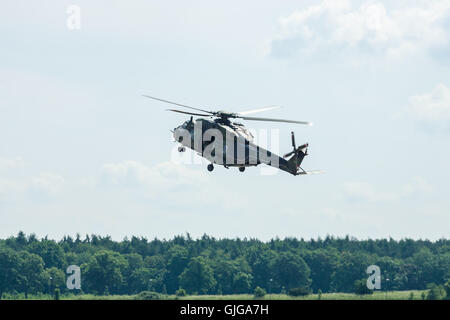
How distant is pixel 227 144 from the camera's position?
114000mm

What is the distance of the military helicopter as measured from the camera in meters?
113

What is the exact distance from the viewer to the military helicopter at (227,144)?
11338 cm

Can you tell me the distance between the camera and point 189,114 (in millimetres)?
115812
